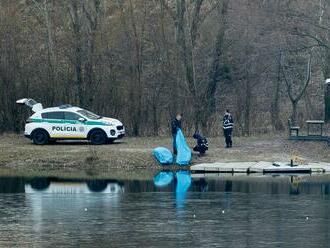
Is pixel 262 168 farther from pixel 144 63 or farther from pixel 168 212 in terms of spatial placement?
pixel 144 63

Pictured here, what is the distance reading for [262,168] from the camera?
39.5 m

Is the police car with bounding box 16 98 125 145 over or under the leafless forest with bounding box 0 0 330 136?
under

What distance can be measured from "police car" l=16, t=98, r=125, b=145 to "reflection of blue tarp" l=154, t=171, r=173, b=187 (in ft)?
19.2

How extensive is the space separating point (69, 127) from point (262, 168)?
32.9 ft

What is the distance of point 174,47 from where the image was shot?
53781mm

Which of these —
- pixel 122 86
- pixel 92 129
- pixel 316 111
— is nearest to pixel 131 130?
pixel 122 86

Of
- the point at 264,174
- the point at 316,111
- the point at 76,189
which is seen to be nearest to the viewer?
the point at 76,189

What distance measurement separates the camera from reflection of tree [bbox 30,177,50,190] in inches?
1420

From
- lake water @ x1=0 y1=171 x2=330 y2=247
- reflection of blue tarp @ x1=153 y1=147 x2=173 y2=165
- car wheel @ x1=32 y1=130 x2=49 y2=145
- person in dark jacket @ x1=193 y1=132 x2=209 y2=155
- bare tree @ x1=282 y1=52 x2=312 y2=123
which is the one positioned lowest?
lake water @ x1=0 y1=171 x2=330 y2=247

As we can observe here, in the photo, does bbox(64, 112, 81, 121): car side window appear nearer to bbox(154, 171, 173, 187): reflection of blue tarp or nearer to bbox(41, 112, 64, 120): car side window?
bbox(41, 112, 64, 120): car side window

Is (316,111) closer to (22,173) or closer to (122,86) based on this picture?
(122,86)

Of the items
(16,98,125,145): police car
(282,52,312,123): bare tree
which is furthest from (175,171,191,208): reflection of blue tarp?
(282,52,312,123): bare tree

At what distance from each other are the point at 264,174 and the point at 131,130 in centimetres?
1420

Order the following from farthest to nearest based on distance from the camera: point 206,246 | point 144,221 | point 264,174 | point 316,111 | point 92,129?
point 316,111 → point 92,129 → point 264,174 → point 144,221 → point 206,246
